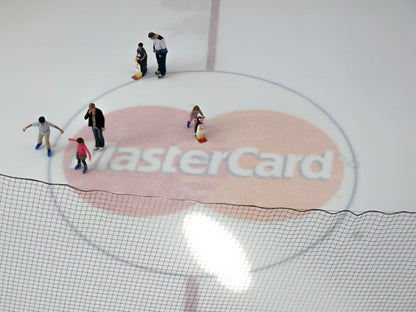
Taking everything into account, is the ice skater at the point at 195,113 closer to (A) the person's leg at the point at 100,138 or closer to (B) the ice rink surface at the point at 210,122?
(B) the ice rink surface at the point at 210,122

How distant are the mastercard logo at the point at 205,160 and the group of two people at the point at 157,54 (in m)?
0.29

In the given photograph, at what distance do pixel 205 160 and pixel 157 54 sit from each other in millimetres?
3083

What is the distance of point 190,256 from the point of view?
8344 millimetres

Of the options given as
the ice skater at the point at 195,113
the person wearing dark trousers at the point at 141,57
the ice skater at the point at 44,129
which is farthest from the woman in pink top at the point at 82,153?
the person wearing dark trousers at the point at 141,57

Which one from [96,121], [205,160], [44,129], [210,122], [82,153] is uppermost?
[210,122]

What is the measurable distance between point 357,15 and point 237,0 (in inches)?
134

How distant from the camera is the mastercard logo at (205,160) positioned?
8898mm

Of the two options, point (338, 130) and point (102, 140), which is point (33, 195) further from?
point (338, 130)

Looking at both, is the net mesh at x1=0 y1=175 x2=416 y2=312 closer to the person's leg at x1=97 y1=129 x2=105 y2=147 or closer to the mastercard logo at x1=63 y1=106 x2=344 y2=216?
the mastercard logo at x1=63 y1=106 x2=344 y2=216

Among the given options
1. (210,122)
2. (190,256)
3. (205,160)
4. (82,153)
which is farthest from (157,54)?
(190,256)

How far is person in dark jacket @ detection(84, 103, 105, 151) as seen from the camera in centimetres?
958

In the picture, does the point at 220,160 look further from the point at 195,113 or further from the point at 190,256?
the point at 190,256

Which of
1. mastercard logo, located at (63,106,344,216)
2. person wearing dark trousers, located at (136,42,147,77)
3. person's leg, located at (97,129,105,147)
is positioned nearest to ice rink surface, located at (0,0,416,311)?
mastercard logo, located at (63,106,344,216)

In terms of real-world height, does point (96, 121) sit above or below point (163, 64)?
below
